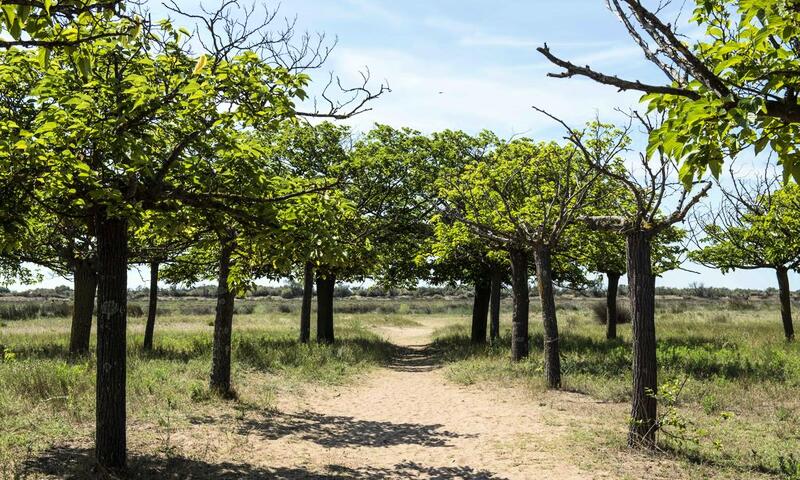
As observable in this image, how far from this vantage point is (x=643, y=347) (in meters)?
8.53

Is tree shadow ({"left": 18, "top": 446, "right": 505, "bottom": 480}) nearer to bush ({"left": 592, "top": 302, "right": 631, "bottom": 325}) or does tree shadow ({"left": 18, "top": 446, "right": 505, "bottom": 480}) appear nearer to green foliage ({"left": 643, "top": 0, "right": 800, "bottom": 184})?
green foliage ({"left": 643, "top": 0, "right": 800, "bottom": 184})

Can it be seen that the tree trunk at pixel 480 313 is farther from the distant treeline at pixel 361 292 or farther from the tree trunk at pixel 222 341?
the distant treeline at pixel 361 292

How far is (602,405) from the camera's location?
38.8 feet

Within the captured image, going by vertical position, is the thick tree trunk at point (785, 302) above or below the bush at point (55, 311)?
above

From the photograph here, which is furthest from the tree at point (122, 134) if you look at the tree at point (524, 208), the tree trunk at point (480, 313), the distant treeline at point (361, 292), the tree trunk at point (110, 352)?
the distant treeline at point (361, 292)

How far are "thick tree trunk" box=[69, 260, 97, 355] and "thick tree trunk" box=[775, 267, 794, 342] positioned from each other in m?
25.9

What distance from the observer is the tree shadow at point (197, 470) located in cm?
707

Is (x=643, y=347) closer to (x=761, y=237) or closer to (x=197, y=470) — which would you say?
(x=197, y=470)

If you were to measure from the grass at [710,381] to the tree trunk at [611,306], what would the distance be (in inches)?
80.8

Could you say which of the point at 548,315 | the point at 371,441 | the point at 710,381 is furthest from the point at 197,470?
the point at 710,381

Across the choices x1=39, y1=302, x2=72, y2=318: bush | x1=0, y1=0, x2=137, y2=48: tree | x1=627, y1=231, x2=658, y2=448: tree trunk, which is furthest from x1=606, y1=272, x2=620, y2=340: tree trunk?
x1=39, y1=302, x2=72, y2=318: bush

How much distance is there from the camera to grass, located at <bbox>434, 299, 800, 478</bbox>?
832cm

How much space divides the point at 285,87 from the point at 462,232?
12139 mm

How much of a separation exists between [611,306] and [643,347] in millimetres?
19556
